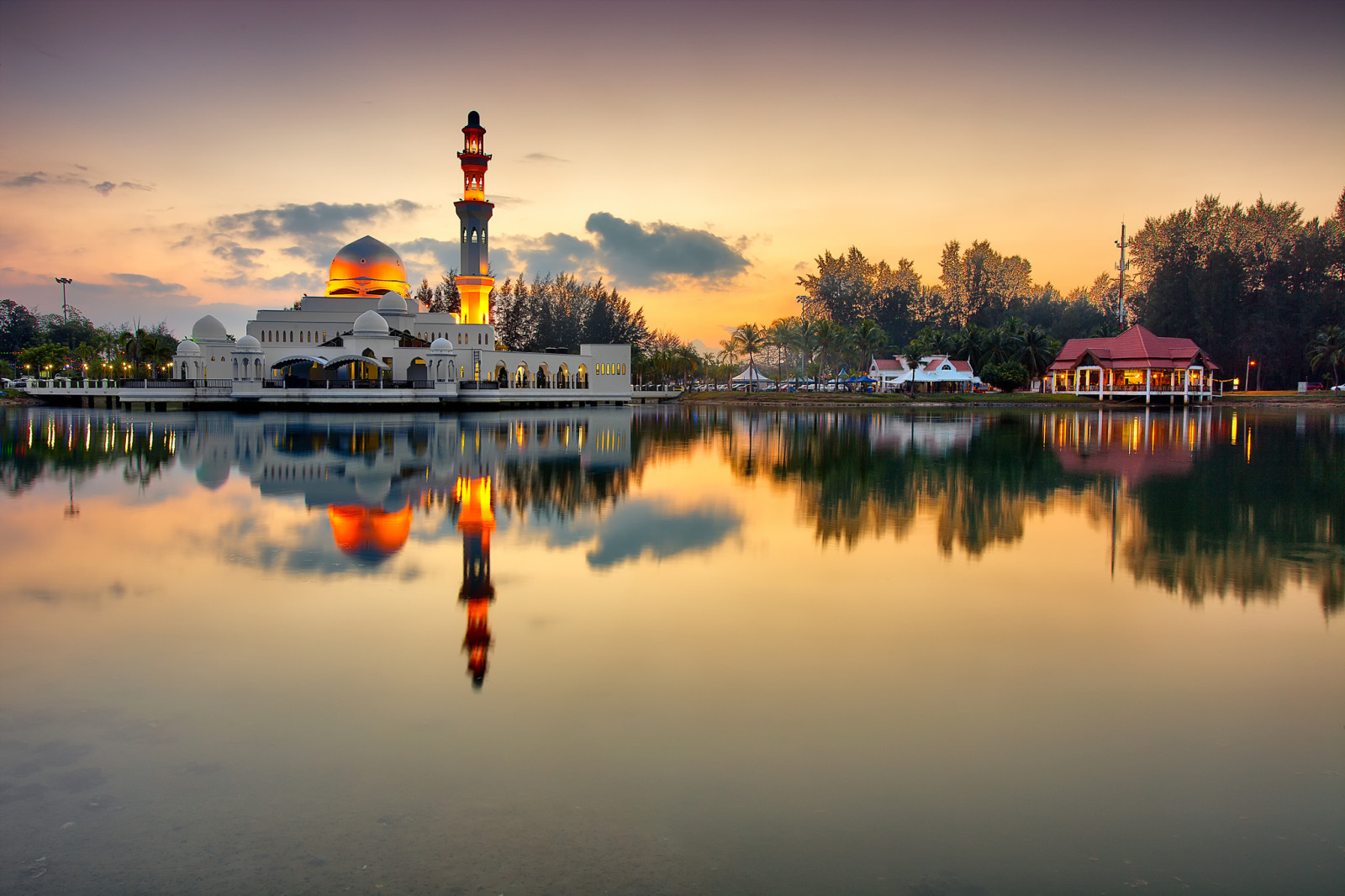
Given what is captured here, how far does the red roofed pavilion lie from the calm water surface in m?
60.5

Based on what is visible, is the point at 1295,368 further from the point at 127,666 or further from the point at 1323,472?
the point at 127,666

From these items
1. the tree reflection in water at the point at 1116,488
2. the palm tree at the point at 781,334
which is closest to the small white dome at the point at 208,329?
the tree reflection in water at the point at 1116,488

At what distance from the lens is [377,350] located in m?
57.1

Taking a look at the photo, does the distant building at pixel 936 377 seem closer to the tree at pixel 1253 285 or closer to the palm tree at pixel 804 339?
the palm tree at pixel 804 339

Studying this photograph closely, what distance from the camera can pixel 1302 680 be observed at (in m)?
5.96

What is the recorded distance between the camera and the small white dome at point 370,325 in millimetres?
56344

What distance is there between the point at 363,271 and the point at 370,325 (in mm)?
9720

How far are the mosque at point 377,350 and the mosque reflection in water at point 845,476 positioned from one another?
47.2 feet

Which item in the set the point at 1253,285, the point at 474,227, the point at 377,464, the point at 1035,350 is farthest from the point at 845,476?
the point at 1253,285

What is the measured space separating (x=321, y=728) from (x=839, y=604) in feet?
15.7

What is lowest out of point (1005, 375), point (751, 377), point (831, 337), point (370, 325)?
point (1005, 375)

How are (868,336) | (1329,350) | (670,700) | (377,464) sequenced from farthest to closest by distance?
(868,336)
(1329,350)
(377,464)
(670,700)

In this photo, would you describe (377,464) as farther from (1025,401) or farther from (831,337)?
(831,337)

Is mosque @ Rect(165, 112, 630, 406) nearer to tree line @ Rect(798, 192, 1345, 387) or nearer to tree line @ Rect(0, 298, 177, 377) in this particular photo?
tree line @ Rect(0, 298, 177, 377)
